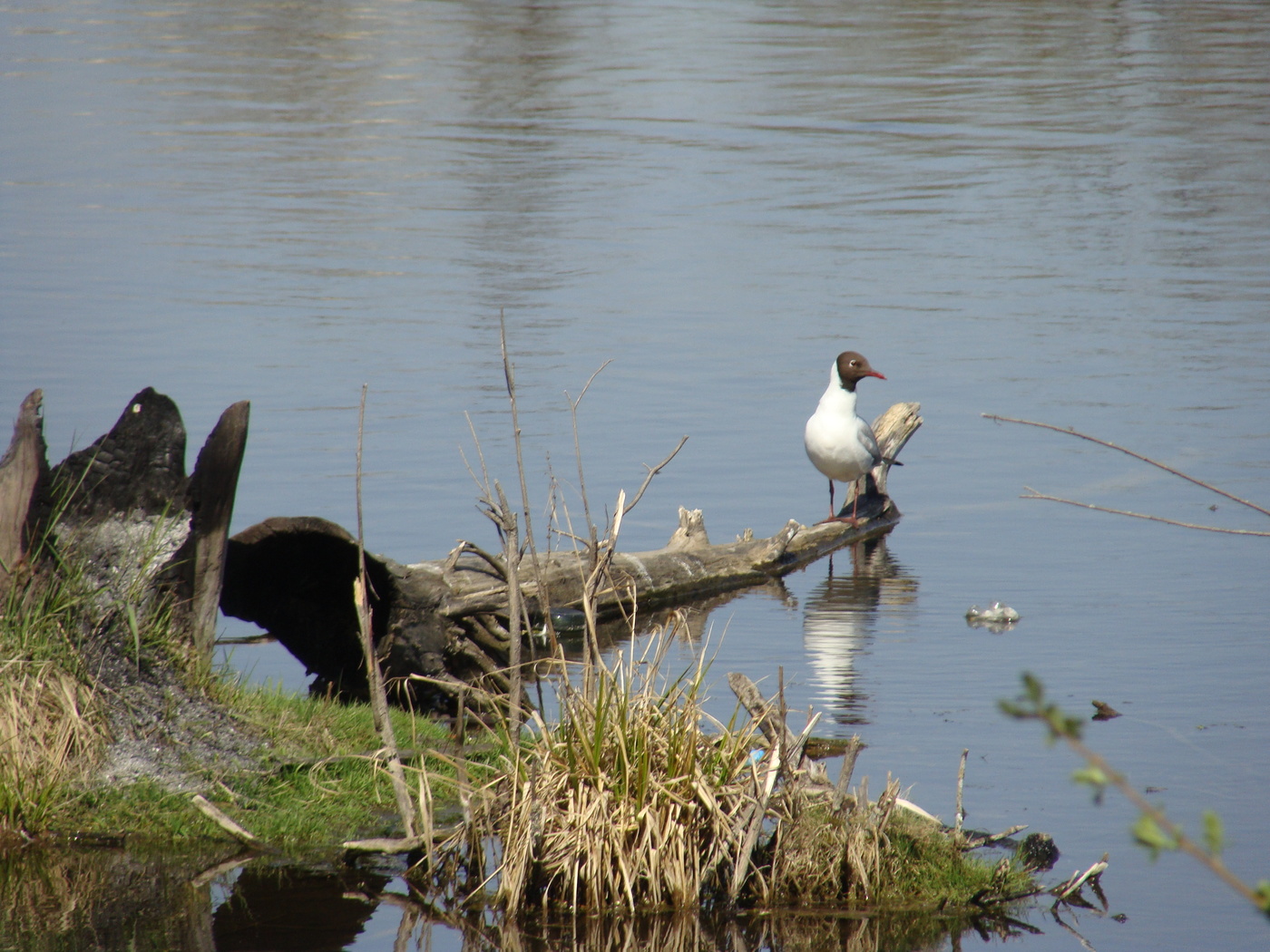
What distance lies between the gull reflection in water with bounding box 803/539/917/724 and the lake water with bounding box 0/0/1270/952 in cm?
4

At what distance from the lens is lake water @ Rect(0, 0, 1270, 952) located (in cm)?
953

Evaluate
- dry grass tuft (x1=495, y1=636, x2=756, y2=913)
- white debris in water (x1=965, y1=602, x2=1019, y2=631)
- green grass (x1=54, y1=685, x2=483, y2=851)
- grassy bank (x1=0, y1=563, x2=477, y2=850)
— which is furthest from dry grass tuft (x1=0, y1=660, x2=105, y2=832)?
white debris in water (x1=965, y1=602, x2=1019, y2=631)

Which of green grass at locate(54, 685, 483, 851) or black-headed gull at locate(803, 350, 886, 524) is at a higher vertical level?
black-headed gull at locate(803, 350, 886, 524)

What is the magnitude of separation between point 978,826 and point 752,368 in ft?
36.3

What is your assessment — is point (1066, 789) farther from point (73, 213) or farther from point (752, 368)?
point (73, 213)

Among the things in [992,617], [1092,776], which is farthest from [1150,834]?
[992,617]

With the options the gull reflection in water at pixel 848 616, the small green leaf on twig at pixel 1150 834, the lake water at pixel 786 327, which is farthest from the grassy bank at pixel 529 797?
the small green leaf on twig at pixel 1150 834

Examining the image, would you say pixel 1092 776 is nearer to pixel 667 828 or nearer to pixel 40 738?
pixel 667 828

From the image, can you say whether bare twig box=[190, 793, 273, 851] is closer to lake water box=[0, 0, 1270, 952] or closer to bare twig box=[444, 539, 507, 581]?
lake water box=[0, 0, 1270, 952]

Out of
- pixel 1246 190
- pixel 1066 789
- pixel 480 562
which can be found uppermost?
pixel 1246 190

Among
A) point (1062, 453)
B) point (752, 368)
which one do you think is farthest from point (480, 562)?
point (752, 368)

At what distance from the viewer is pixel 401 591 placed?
8.27m

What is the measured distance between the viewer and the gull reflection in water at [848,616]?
924 centimetres

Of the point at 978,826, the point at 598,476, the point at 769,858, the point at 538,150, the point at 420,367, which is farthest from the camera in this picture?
the point at 538,150
